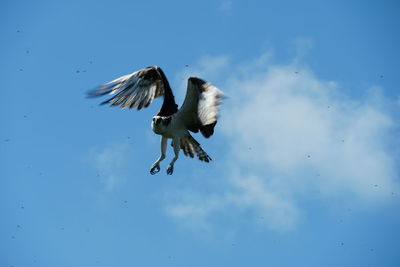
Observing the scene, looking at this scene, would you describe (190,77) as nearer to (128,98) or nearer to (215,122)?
(215,122)

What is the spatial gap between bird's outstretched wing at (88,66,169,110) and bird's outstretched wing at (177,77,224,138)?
124cm

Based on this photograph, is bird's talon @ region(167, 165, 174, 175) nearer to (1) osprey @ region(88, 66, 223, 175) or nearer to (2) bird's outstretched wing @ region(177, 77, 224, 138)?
(1) osprey @ region(88, 66, 223, 175)

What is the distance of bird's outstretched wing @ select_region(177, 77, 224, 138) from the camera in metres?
17.1

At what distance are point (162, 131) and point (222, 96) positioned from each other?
2290 mm

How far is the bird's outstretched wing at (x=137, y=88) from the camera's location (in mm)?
18906

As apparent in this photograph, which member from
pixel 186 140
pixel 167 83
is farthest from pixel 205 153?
pixel 167 83

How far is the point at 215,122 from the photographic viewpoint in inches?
684

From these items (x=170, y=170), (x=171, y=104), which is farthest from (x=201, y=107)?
(x=170, y=170)

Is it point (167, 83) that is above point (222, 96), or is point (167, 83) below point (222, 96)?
above

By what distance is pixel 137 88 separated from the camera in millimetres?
19422

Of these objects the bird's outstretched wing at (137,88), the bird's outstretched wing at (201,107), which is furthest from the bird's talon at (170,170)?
the bird's outstretched wing at (137,88)

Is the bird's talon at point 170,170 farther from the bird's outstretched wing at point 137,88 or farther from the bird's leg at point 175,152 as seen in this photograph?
the bird's outstretched wing at point 137,88

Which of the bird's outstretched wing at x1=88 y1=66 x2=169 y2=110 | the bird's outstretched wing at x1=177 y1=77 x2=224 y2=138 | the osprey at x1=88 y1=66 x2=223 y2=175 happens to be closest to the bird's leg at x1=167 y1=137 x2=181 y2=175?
the osprey at x1=88 y1=66 x2=223 y2=175

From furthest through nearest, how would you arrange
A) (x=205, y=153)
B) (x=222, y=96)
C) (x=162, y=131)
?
(x=205, y=153) → (x=162, y=131) → (x=222, y=96)
